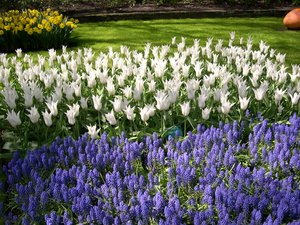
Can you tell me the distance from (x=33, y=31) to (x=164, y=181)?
5.58m

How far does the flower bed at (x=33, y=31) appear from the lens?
24.3 feet

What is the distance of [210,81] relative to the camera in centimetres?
418

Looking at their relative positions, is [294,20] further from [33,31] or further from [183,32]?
[33,31]

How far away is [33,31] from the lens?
7.69 meters

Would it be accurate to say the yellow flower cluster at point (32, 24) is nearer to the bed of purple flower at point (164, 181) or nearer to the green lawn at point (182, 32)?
the green lawn at point (182, 32)

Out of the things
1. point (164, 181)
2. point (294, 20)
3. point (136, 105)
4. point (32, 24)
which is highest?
point (32, 24)

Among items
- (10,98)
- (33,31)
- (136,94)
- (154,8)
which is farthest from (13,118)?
(154,8)

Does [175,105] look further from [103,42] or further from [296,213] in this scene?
[103,42]

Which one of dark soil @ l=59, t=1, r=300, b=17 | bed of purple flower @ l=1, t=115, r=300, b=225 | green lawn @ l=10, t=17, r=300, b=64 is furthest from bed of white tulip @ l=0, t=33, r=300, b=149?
dark soil @ l=59, t=1, r=300, b=17

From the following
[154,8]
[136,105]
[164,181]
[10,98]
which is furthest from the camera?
[154,8]

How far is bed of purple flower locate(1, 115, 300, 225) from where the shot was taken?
2570 mm

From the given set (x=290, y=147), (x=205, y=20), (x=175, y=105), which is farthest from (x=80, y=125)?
(x=205, y=20)

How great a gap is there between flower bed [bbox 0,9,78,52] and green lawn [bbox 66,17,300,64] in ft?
2.43

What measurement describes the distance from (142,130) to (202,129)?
565 millimetres
